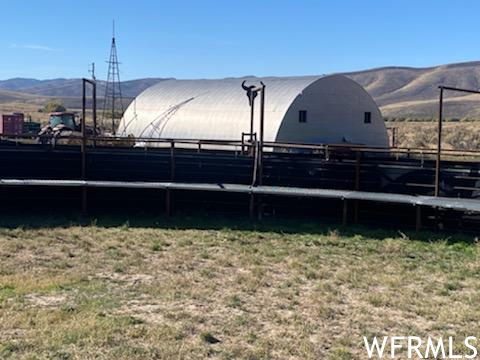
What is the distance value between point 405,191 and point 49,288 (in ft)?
23.0

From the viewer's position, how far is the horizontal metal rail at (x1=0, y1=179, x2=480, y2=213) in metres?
10.6

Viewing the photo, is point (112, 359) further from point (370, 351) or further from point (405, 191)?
point (405, 191)

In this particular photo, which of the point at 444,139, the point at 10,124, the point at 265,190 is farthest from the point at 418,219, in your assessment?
the point at 444,139

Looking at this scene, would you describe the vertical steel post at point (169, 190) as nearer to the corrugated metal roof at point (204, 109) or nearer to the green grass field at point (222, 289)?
the green grass field at point (222, 289)

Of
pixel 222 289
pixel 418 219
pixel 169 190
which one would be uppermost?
pixel 169 190

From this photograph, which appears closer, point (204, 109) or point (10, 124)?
point (204, 109)

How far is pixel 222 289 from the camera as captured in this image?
7141mm

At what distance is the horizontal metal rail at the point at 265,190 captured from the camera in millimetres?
10577

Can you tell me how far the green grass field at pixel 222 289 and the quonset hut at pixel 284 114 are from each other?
13.2 m

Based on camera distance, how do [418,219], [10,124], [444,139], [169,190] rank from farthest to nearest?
[444,139] → [10,124] → [169,190] → [418,219]

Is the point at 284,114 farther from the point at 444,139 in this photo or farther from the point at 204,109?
the point at 444,139

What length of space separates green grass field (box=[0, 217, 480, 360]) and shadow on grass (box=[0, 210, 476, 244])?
0.27ft

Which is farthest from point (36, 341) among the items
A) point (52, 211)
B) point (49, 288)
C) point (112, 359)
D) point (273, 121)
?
point (273, 121)

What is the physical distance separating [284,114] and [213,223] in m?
12.7
